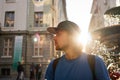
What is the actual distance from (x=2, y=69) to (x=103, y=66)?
32336 mm

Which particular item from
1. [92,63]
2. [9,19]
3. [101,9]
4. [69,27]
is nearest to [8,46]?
[9,19]

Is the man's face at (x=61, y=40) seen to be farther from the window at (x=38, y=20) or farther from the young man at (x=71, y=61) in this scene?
the window at (x=38, y=20)

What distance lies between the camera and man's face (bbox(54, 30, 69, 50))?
2.96 meters

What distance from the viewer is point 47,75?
311 centimetres

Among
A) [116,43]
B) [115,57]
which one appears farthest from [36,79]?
[116,43]

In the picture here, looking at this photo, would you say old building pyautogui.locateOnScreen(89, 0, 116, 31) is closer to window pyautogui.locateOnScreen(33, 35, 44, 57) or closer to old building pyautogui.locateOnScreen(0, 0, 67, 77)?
old building pyautogui.locateOnScreen(0, 0, 67, 77)

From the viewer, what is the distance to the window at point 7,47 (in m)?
35.0

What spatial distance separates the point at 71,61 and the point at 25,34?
1256 inches

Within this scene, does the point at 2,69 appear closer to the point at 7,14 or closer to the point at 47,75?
the point at 7,14

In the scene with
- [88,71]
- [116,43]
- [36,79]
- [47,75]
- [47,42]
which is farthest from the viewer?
[47,42]

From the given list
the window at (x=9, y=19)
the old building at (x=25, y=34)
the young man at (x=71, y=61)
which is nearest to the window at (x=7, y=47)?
the old building at (x=25, y=34)

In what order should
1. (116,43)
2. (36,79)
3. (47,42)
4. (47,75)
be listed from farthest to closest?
(47,42), (36,79), (116,43), (47,75)

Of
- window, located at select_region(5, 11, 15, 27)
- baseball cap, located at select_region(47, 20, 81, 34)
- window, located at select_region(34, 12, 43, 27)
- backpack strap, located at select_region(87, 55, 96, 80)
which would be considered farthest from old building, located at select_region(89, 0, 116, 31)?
backpack strap, located at select_region(87, 55, 96, 80)

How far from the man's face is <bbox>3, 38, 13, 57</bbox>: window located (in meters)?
32.4
